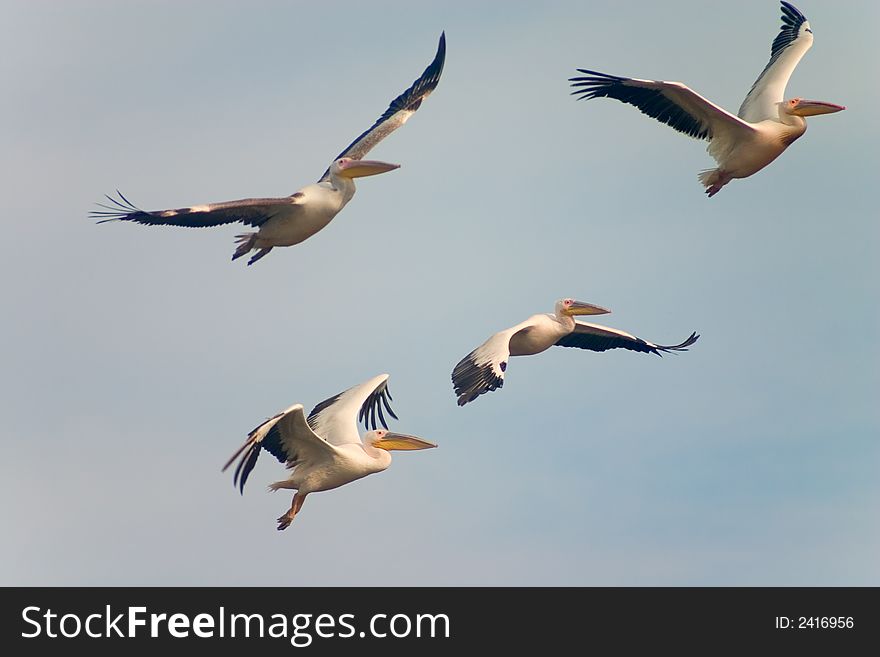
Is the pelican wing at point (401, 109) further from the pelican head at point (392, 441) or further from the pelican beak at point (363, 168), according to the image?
the pelican head at point (392, 441)

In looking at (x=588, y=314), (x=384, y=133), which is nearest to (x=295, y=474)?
(x=588, y=314)

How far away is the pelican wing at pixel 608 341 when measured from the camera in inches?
866

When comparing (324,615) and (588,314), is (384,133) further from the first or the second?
(324,615)

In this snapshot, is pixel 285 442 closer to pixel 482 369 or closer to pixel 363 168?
pixel 482 369

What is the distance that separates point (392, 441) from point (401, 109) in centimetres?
548

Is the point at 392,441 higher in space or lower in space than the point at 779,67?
lower

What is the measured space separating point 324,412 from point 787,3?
24.3ft

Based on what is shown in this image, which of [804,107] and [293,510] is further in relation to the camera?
[804,107]

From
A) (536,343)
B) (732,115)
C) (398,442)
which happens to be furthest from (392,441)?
(732,115)

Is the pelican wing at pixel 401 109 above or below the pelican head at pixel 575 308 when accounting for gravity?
above

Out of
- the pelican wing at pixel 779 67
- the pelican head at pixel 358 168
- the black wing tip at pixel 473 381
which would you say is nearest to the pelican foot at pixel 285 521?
the black wing tip at pixel 473 381

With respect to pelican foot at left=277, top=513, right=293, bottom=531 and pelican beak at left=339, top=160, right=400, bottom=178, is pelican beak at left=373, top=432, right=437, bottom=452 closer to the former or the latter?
pelican foot at left=277, top=513, right=293, bottom=531

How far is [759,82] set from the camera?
21.3 metres

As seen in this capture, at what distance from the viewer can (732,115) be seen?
774 inches
